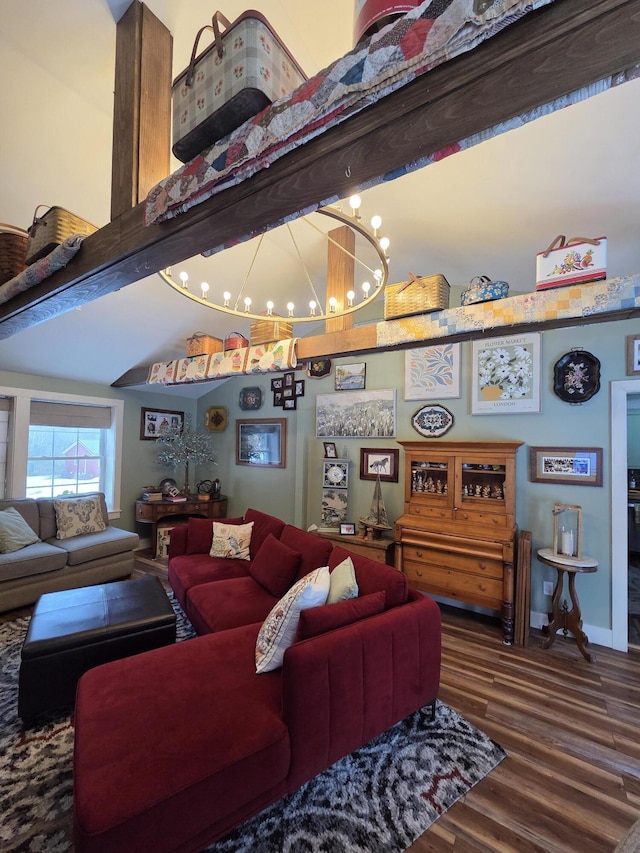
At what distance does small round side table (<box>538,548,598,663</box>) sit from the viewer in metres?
2.68

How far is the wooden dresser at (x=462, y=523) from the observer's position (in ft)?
9.61

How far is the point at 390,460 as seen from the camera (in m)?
3.94

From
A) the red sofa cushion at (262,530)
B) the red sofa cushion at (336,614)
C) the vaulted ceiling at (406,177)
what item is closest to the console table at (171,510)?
the red sofa cushion at (262,530)

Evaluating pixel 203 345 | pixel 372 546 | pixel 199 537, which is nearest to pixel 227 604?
pixel 199 537

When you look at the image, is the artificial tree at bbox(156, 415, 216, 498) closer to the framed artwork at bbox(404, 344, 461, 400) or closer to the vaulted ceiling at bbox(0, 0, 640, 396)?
the vaulted ceiling at bbox(0, 0, 640, 396)

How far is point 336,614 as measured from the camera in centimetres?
172

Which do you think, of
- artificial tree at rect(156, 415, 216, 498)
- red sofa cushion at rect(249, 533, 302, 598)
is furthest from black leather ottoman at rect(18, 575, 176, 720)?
artificial tree at rect(156, 415, 216, 498)

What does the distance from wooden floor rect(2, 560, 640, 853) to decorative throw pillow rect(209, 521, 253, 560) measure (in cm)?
186

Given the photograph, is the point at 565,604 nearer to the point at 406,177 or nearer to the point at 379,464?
the point at 379,464

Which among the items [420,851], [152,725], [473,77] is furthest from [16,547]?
[473,77]

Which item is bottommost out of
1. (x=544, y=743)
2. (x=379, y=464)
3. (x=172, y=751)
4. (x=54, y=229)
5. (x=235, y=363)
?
(x=544, y=743)

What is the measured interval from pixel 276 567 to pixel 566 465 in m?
2.45

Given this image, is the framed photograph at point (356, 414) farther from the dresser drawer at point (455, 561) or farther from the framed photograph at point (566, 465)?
the framed photograph at point (566, 465)

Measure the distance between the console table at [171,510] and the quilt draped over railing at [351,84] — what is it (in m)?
4.42
